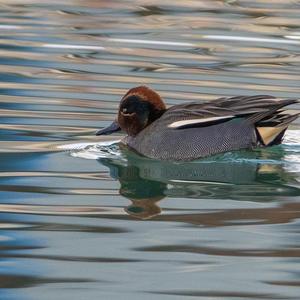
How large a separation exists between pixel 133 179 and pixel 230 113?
3.18ft

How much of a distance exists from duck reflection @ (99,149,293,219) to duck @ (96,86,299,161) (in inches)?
2.9

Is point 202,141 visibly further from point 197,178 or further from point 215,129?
point 197,178

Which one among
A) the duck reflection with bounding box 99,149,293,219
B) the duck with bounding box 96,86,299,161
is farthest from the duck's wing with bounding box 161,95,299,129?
the duck reflection with bounding box 99,149,293,219

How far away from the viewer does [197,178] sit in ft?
27.1

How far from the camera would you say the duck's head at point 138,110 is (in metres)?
9.28

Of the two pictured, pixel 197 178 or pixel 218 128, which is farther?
pixel 218 128

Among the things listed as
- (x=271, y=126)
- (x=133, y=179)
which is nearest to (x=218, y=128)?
(x=271, y=126)

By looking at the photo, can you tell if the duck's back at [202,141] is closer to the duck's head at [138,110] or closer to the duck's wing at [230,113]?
the duck's wing at [230,113]

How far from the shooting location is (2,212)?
7117 mm

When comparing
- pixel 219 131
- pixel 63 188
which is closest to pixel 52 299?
pixel 63 188

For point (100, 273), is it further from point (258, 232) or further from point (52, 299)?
point (258, 232)

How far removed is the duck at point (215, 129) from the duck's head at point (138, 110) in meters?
0.20

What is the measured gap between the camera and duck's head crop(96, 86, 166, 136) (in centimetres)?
928

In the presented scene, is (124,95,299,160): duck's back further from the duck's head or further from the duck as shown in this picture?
the duck's head
